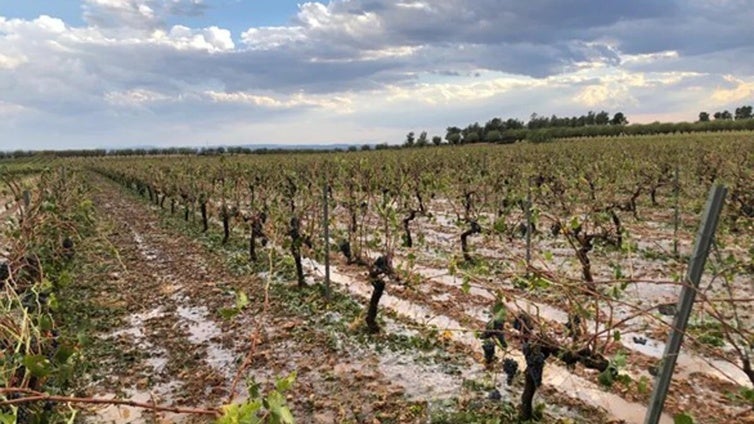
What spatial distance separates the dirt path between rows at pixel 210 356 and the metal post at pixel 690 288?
2045 mm

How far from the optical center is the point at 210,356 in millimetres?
5836

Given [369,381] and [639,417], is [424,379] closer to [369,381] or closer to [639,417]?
[369,381]

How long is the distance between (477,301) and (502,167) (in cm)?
1330

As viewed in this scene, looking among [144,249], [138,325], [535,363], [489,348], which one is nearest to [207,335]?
[138,325]

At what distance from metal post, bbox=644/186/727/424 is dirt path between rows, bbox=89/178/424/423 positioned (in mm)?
2045

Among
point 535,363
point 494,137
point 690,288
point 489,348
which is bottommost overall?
point 489,348

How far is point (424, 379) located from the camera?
16.4 ft

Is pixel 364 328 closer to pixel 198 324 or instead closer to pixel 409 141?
pixel 198 324

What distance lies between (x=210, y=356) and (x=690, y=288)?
4.82 metres

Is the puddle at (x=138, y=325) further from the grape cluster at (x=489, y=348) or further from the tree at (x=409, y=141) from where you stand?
the tree at (x=409, y=141)

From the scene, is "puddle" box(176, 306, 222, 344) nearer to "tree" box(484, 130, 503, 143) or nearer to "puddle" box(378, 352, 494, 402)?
"puddle" box(378, 352, 494, 402)

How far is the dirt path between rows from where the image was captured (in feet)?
A: 15.2

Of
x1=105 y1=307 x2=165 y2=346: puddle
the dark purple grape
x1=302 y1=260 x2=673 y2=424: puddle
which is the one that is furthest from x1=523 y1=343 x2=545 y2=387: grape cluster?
x1=105 y1=307 x2=165 y2=346: puddle

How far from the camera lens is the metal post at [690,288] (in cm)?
264
